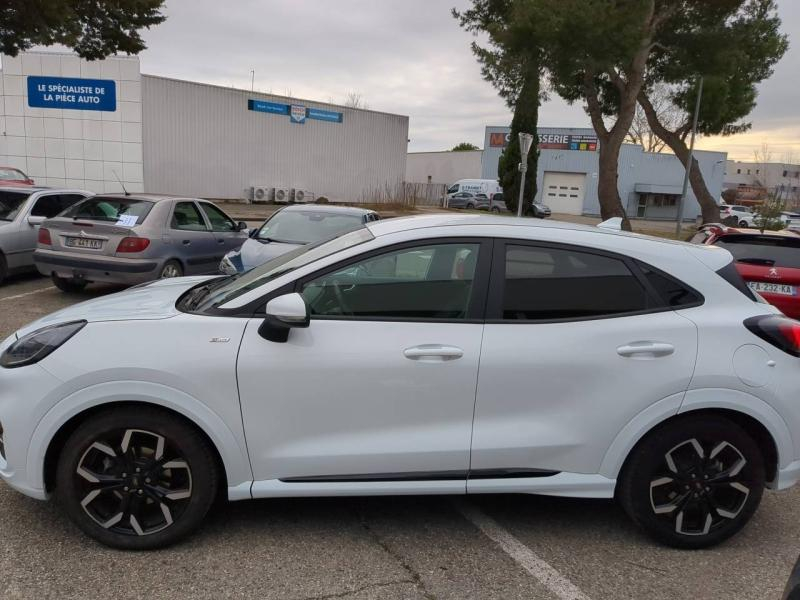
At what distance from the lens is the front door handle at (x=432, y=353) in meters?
2.95

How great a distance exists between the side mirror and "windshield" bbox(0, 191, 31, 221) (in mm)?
8415

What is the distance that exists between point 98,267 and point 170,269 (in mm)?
928

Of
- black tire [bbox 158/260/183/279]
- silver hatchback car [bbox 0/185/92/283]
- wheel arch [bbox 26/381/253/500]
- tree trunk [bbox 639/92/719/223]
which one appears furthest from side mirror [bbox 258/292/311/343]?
tree trunk [bbox 639/92/719/223]

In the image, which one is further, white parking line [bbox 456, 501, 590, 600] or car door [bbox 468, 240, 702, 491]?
car door [bbox 468, 240, 702, 491]

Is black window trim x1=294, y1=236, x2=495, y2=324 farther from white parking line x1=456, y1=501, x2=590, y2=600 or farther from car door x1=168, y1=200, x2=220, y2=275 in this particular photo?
car door x1=168, y1=200, x2=220, y2=275

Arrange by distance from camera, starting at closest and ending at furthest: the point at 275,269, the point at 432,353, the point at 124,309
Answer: the point at 432,353, the point at 124,309, the point at 275,269

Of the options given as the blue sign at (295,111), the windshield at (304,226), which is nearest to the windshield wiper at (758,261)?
the windshield at (304,226)

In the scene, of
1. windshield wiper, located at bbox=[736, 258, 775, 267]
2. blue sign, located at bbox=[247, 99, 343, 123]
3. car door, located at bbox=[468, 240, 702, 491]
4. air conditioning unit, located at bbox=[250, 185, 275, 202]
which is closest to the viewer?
car door, located at bbox=[468, 240, 702, 491]

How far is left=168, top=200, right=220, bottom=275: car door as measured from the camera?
29.4ft

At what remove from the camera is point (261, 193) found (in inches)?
1222

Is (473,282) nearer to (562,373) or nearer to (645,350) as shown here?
(562,373)

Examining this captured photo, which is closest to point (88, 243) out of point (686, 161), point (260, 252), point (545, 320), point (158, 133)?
point (260, 252)

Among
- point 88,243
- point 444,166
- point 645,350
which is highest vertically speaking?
point 444,166

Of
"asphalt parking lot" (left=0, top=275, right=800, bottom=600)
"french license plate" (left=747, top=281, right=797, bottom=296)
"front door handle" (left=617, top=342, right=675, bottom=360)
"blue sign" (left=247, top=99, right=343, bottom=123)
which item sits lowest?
"asphalt parking lot" (left=0, top=275, right=800, bottom=600)
